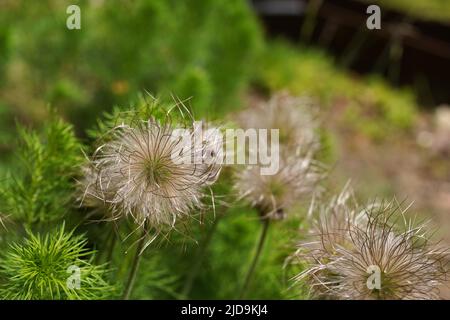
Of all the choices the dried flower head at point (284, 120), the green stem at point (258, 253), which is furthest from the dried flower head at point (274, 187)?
the dried flower head at point (284, 120)

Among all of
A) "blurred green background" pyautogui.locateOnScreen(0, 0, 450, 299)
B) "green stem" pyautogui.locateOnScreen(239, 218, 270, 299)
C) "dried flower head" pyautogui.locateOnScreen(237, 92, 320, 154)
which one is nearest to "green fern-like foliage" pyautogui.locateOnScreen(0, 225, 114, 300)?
"blurred green background" pyautogui.locateOnScreen(0, 0, 450, 299)

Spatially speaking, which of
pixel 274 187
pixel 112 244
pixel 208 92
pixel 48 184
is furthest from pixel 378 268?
pixel 208 92

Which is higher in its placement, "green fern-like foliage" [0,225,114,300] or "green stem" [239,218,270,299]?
"green stem" [239,218,270,299]

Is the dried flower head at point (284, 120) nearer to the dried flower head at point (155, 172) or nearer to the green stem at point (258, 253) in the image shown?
the green stem at point (258, 253)

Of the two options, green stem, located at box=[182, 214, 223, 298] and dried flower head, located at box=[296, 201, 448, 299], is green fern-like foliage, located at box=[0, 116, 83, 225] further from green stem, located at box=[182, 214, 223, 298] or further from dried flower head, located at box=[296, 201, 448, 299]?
dried flower head, located at box=[296, 201, 448, 299]

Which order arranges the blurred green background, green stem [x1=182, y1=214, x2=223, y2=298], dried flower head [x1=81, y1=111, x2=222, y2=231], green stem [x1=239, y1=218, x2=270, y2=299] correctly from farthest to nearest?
1. the blurred green background
2. green stem [x1=182, y1=214, x2=223, y2=298]
3. green stem [x1=239, y1=218, x2=270, y2=299]
4. dried flower head [x1=81, y1=111, x2=222, y2=231]
